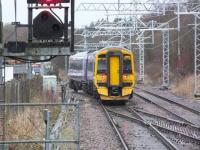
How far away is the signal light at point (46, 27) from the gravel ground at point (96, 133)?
7.60 metres

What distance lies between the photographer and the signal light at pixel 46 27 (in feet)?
26.0

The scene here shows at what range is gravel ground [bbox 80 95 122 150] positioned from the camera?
15680 mm

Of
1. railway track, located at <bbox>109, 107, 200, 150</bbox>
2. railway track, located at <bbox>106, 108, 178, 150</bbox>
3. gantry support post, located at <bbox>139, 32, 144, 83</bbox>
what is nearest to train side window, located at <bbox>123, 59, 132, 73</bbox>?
railway track, located at <bbox>106, 108, 178, 150</bbox>

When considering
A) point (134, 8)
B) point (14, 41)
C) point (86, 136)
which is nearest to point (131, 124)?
point (86, 136)

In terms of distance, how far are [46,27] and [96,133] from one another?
10.9 meters

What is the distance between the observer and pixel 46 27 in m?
7.95

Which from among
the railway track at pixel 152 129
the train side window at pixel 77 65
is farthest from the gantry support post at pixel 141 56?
the railway track at pixel 152 129

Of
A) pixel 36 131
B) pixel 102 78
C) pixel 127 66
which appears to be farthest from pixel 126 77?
pixel 36 131

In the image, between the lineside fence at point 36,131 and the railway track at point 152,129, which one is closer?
the lineside fence at point 36,131

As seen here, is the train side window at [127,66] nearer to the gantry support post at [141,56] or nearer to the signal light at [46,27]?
the signal light at [46,27]

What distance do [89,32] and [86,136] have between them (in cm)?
5400

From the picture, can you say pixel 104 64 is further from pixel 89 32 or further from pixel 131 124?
pixel 89 32

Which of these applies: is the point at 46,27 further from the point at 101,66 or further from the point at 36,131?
the point at 101,66

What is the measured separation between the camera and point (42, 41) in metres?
8.01
